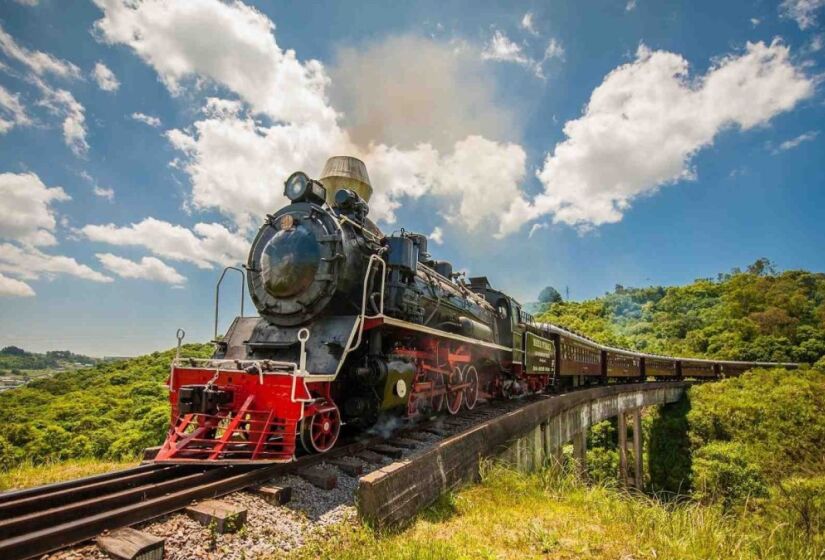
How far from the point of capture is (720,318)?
59438mm

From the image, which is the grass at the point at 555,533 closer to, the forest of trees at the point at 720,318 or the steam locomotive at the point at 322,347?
the steam locomotive at the point at 322,347

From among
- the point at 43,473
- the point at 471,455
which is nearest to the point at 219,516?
the point at 471,455

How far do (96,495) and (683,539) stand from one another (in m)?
5.15

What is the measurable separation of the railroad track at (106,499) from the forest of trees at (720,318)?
181ft

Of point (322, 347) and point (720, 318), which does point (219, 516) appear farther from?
point (720, 318)

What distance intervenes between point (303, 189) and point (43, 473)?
5297 millimetres

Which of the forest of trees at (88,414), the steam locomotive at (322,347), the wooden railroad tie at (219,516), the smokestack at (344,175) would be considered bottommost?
the forest of trees at (88,414)

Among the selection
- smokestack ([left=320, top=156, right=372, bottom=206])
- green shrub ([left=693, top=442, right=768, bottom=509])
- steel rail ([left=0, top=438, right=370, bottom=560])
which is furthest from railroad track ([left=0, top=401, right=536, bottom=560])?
green shrub ([left=693, top=442, right=768, bottom=509])

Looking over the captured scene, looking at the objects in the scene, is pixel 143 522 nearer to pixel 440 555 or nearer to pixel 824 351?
pixel 440 555

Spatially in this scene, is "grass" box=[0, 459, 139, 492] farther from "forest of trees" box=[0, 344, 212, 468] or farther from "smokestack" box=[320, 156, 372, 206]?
"smokestack" box=[320, 156, 372, 206]

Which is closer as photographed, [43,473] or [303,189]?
[43,473]

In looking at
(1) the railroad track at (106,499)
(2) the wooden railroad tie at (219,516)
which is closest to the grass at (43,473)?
(1) the railroad track at (106,499)

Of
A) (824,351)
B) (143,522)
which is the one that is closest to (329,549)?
(143,522)

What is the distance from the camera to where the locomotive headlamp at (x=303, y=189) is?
6.80m
